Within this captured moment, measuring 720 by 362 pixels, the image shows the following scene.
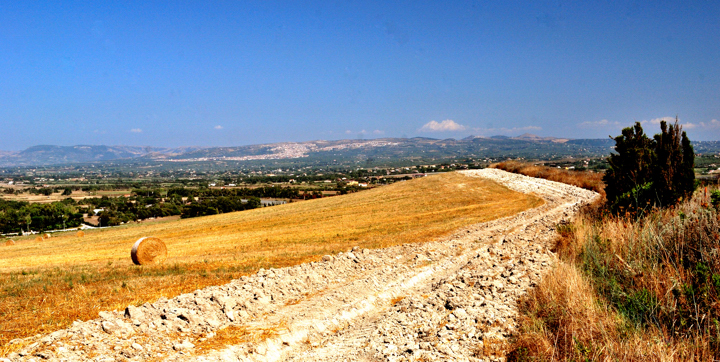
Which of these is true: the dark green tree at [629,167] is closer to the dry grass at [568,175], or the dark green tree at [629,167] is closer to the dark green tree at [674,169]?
the dark green tree at [674,169]

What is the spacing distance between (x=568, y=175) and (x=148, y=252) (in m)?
43.4

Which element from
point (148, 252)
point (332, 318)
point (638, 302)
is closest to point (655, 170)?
point (638, 302)

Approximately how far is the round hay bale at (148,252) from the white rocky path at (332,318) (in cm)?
1232

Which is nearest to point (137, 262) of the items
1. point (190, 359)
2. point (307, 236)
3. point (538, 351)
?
point (307, 236)

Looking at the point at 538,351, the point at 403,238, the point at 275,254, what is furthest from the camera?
the point at 403,238

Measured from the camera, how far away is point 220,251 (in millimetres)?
23641

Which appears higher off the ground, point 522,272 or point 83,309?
point 522,272

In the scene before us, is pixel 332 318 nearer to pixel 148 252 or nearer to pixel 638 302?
pixel 638 302

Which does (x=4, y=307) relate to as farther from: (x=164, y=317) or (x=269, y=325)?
(x=269, y=325)

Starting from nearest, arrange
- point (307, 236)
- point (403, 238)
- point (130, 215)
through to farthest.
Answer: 1. point (403, 238)
2. point (307, 236)
3. point (130, 215)

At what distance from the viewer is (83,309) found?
1012 cm

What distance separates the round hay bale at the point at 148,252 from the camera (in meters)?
20.9

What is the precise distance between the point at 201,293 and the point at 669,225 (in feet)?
36.9

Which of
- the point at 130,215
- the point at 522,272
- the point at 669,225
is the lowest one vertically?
the point at 130,215
